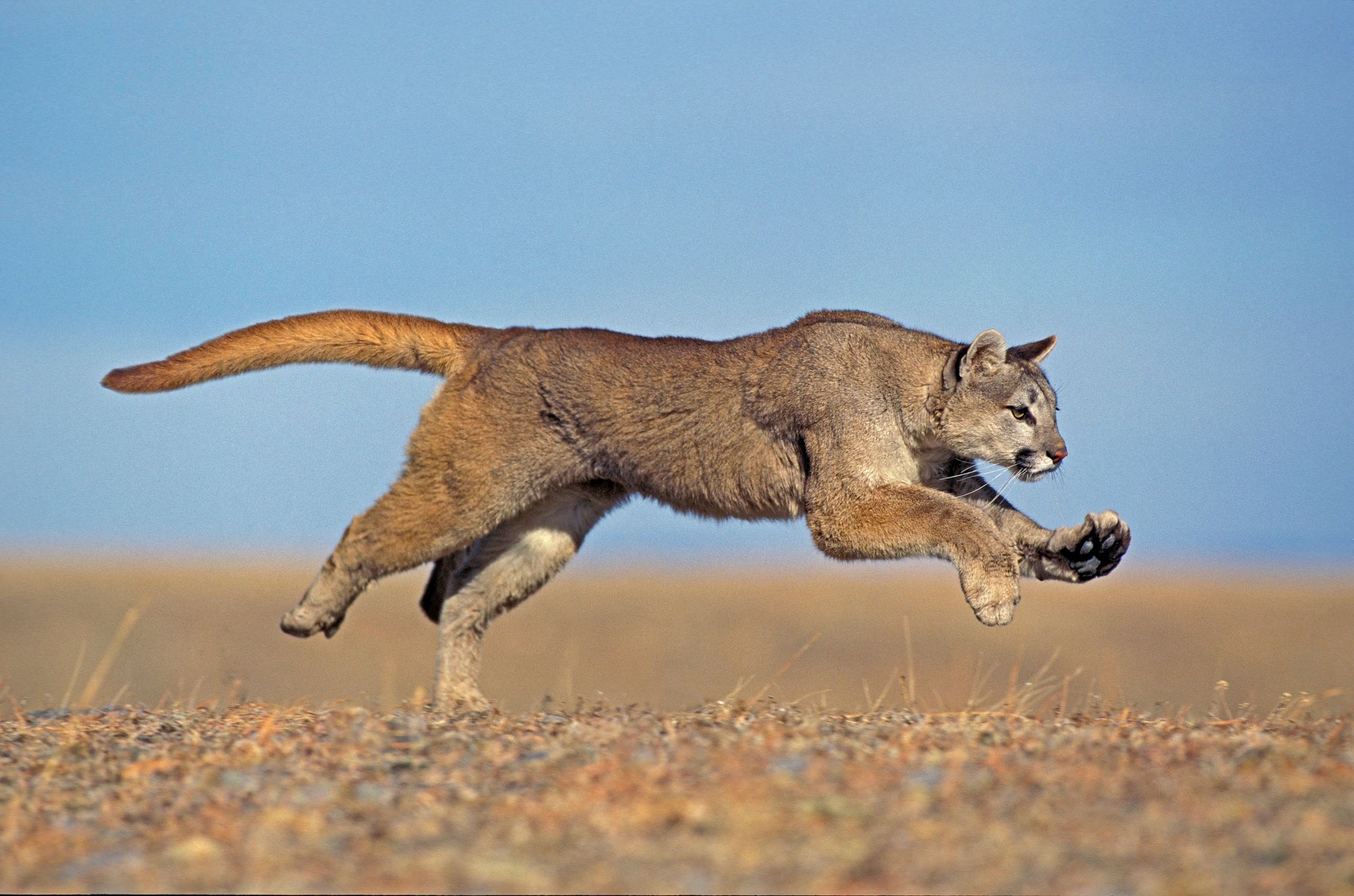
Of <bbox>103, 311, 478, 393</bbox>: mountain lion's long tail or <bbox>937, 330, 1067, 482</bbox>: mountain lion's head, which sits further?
<bbox>103, 311, 478, 393</bbox>: mountain lion's long tail

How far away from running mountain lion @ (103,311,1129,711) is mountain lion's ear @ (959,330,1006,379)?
0.03 feet

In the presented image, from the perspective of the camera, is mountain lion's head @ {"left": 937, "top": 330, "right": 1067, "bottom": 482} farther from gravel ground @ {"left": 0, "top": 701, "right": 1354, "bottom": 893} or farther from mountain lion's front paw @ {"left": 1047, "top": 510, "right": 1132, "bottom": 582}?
gravel ground @ {"left": 0, "top": 701, "right": 1354, "bottom": 893}

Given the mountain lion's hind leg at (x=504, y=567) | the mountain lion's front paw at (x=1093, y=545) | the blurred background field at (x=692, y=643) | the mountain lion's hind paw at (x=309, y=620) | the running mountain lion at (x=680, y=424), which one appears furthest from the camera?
the blurred background field at (x=692, y=643)

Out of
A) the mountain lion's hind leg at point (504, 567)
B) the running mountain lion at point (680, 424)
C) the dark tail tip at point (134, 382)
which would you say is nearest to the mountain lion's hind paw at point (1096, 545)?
the running mountain lion at point (680, 424)

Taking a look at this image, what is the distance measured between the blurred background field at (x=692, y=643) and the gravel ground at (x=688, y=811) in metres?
6.46

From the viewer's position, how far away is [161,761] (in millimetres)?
5590

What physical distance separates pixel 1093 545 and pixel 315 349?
4475mm

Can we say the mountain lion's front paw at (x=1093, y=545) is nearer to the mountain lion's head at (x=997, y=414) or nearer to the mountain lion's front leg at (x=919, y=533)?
the mountain lion's front leg at (x=919, y=533)

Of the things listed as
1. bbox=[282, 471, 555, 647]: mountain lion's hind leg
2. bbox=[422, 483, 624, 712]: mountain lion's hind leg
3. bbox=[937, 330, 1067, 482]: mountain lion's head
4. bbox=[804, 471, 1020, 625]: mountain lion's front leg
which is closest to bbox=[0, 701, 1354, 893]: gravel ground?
bbox=[804, 471, 1020, 625]: mountain lion's front leg

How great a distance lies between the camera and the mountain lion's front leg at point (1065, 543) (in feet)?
24.5

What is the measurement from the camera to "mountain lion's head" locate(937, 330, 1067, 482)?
26.8 feet

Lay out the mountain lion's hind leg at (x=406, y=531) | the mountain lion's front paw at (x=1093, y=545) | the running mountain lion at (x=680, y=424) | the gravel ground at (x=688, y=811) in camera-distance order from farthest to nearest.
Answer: the mountain lion's hind leg at (x=406, y=531) < the running mountain lion at (x=680, y=424) < the mountain lion's front paw at (x=1093, y=545) < the gravel ground at (x=688, y=811)

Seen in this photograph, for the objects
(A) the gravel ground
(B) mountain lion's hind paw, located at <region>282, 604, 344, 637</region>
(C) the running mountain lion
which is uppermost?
(C) the running mountain lion

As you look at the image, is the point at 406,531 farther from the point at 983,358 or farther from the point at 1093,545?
the point at 1093,545
